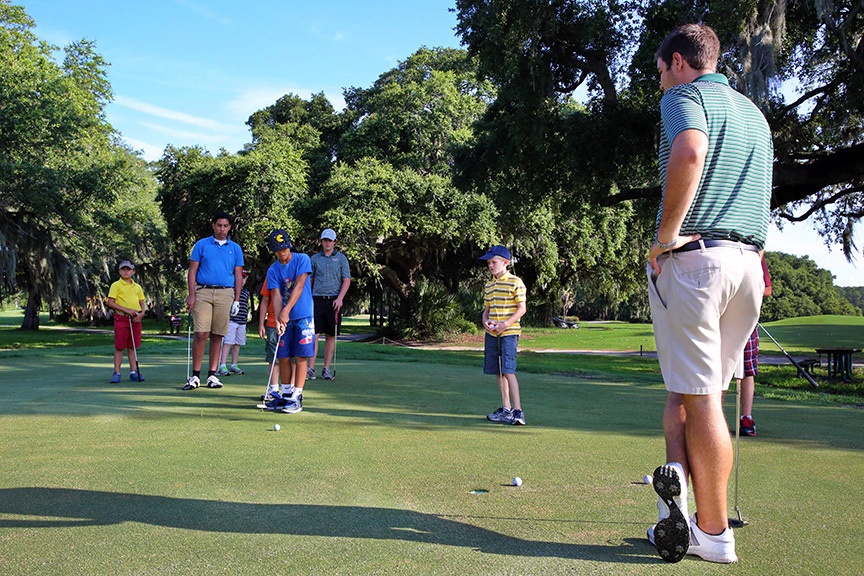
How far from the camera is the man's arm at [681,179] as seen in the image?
3.16 meters

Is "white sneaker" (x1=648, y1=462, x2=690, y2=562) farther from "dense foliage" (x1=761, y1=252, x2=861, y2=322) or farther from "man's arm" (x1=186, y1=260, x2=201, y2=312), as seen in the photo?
"dense foliage" (x1=761, y1=252, x2=861, y2=322)

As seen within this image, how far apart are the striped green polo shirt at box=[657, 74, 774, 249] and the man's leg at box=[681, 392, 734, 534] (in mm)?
781

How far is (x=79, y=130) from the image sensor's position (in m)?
25.5

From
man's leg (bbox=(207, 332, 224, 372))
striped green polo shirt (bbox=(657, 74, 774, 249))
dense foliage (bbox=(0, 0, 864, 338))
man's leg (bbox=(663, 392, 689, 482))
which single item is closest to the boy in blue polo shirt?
man's leg (bbox=(207, 332, 224, 372))

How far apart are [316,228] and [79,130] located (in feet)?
30.9

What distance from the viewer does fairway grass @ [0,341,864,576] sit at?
3094mm

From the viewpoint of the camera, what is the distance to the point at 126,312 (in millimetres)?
10141

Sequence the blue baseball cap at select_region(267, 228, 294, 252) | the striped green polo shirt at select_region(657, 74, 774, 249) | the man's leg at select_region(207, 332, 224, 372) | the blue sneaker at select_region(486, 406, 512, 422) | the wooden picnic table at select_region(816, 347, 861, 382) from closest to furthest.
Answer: the striped green polo shirt at select_region(657, 74, 774, 249), the blue sneaker at select_region(486, 406, 512, 422), the blue baseball cap at select_region(267, 228, 294, 252), the man's leg at select_region(207, 332, 224, 372), the wooden picnic table at select_region(816, 347, 861, 382)

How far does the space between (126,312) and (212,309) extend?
171cm

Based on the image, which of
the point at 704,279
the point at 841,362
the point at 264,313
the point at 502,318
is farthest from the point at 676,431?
the point at 841,362

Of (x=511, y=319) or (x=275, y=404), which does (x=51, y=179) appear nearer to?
(x=275, y=404)

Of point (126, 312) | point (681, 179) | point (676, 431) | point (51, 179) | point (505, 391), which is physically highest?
point (51, 179)

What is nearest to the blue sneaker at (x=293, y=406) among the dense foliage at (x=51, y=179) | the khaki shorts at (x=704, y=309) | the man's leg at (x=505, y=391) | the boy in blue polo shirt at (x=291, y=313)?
the boy in blue polo shirt at (x=291, y=313)

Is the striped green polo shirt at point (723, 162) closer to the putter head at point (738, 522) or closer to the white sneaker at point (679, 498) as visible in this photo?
the white sneaker at point (679, 498)
